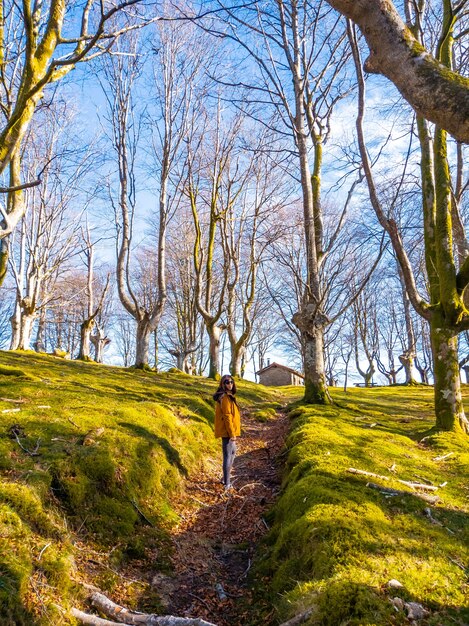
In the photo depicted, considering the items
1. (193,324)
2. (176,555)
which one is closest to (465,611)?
(176,555)

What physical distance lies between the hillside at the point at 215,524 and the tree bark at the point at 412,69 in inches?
111

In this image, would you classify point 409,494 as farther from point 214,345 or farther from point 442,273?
point 214,345

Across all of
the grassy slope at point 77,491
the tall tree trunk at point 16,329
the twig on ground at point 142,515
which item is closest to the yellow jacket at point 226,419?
the grassy slope at point 77,491

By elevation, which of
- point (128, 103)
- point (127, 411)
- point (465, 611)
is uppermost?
point (128, 103)

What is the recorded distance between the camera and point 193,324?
23.5 metres

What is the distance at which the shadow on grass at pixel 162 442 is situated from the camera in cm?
536

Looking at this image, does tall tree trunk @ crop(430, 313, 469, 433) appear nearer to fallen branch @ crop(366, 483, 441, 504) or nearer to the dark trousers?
fallen branch @ crop(366, 483, 441, 504)

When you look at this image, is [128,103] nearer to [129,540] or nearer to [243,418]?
[243,418]

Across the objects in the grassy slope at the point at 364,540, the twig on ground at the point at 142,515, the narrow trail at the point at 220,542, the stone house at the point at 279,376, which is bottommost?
the narrow trail at the point at 220,542

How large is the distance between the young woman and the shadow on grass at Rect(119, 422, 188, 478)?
690 mm

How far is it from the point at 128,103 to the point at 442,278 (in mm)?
12952

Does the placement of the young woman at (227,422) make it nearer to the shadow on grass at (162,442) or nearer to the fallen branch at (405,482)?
the shadow on grass at (162,442)

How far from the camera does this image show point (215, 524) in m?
4.70

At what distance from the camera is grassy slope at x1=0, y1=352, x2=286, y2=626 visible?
2.65 meters
